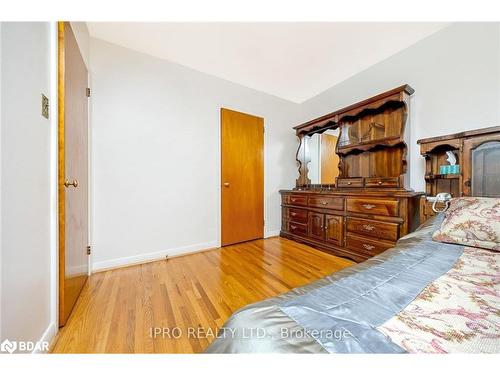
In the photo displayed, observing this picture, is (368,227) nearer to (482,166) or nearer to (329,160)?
(482,166)

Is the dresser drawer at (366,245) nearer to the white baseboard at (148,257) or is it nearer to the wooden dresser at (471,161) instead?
the wooden dresser at (471,161)

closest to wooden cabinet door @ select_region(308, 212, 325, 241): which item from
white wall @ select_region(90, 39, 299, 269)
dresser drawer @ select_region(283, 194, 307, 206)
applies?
dresser drawer @ select_region(283, 194, 307, 206)

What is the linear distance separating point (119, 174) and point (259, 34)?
6.67 ft

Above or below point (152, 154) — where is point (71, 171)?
below

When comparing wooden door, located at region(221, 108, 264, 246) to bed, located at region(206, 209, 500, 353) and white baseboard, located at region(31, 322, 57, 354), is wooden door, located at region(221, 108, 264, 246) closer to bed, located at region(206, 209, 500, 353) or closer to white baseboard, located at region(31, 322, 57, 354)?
white baseboard, located at region(31, 322, 57, 354)

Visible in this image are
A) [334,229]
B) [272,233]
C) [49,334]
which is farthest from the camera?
[272,233]

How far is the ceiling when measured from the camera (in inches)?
73.5

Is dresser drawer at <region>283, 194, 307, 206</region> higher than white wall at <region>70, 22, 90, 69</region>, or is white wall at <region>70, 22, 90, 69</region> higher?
white wall at <region>70, 22, 90, 69</region>

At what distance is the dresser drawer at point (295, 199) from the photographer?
9.51 feet

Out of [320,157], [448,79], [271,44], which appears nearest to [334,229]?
[320,157]

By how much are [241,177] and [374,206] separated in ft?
5.70

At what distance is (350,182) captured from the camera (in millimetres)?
2584

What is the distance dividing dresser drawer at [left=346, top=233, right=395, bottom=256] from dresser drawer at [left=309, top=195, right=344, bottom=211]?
355mm
